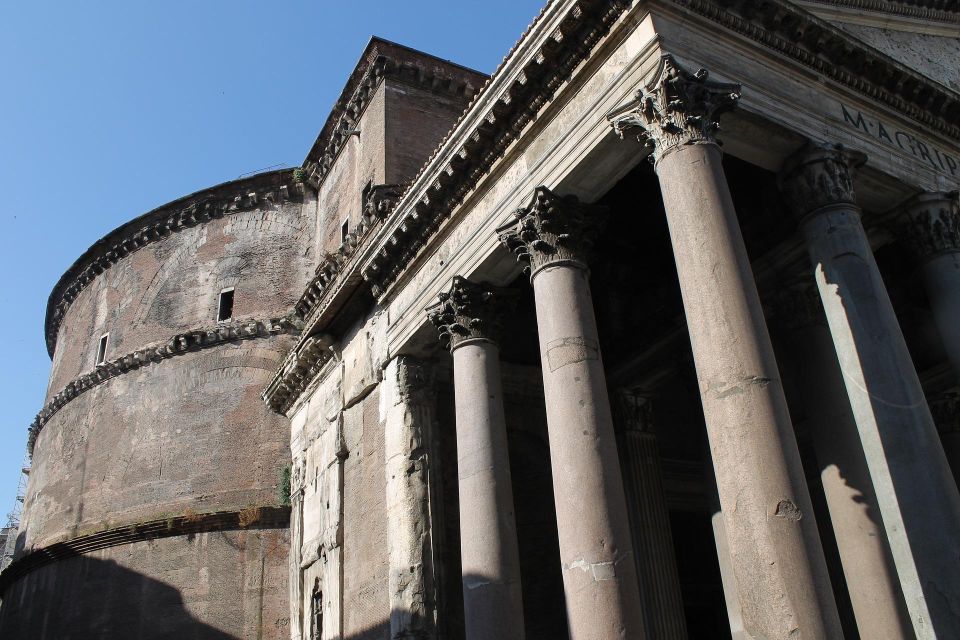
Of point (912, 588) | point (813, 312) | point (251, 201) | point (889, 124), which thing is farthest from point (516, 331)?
point (251, 201)

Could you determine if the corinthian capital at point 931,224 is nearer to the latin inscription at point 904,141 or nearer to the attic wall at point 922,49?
the latin inscription at point 904,141

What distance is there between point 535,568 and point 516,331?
3.07 m

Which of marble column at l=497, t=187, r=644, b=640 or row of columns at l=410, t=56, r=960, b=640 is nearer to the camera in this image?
row of columns at l=410, t=56, r=960, b=640

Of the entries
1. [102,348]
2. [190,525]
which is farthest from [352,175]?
[102,348]

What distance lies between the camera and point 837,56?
7.59 metres

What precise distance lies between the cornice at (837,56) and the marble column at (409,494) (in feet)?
16.6

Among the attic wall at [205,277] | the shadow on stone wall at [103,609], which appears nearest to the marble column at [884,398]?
the shadow on stone wall at [103,609]

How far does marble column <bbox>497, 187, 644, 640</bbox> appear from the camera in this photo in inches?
237

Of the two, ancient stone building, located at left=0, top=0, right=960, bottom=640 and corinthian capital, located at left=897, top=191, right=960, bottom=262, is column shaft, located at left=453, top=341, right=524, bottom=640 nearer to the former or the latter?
ancient stone building, located at left=0, top=0, right=960, bottom=640

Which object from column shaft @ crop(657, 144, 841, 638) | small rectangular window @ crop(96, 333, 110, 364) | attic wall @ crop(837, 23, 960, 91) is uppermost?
small rectangular window @ crop(96, 333, 110, 364)

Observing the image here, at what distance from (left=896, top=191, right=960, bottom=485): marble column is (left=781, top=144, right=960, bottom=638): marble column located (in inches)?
42.9

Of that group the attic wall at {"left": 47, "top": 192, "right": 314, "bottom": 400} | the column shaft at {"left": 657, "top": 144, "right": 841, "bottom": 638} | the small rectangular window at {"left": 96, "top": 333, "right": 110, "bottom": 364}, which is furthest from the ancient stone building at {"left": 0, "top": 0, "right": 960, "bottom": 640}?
the small rectangular window at {"left": 96, "top": 333, "right": 110, "bottom": 364}

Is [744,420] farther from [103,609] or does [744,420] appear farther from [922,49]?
[103,609]

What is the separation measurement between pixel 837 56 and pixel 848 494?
4.00m
